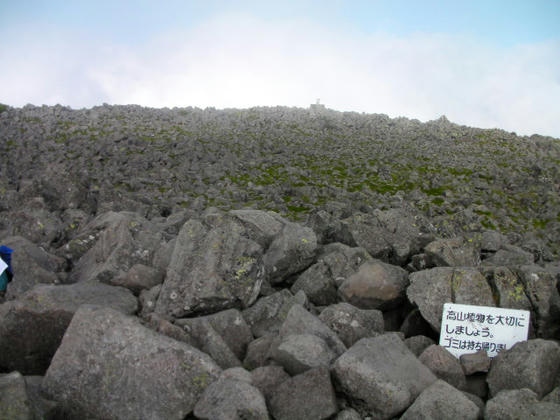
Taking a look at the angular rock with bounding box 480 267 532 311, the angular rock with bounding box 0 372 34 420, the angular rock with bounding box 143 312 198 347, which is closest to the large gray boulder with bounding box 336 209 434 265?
the angular rock with bounding box 480 267 532 311

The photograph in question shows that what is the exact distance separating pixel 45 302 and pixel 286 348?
4.27 metres

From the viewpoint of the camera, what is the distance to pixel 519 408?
6254mm

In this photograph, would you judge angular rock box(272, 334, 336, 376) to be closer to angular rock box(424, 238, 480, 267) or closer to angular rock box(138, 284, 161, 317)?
angular rock box(138, 284, 161, 317)

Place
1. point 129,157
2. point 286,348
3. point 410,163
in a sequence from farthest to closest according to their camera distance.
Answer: point 410,163
point 129,157
point 286,348

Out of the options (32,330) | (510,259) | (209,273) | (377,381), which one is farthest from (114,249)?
(510,259)

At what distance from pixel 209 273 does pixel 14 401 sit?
14.6 feet

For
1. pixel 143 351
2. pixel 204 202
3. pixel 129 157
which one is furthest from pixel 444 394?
pixel 129 157

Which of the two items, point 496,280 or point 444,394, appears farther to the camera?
point 496,280

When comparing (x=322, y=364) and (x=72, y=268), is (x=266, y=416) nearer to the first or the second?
(x=322, y=364)

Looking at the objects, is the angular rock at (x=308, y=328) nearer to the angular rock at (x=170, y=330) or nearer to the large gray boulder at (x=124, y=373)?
the angular rock at (x=170, y=330)

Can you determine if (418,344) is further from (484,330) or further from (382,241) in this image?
(382,241)

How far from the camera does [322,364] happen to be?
22.9 ft

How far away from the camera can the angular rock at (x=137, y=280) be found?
32.6ft

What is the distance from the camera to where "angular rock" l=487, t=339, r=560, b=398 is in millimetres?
7287
